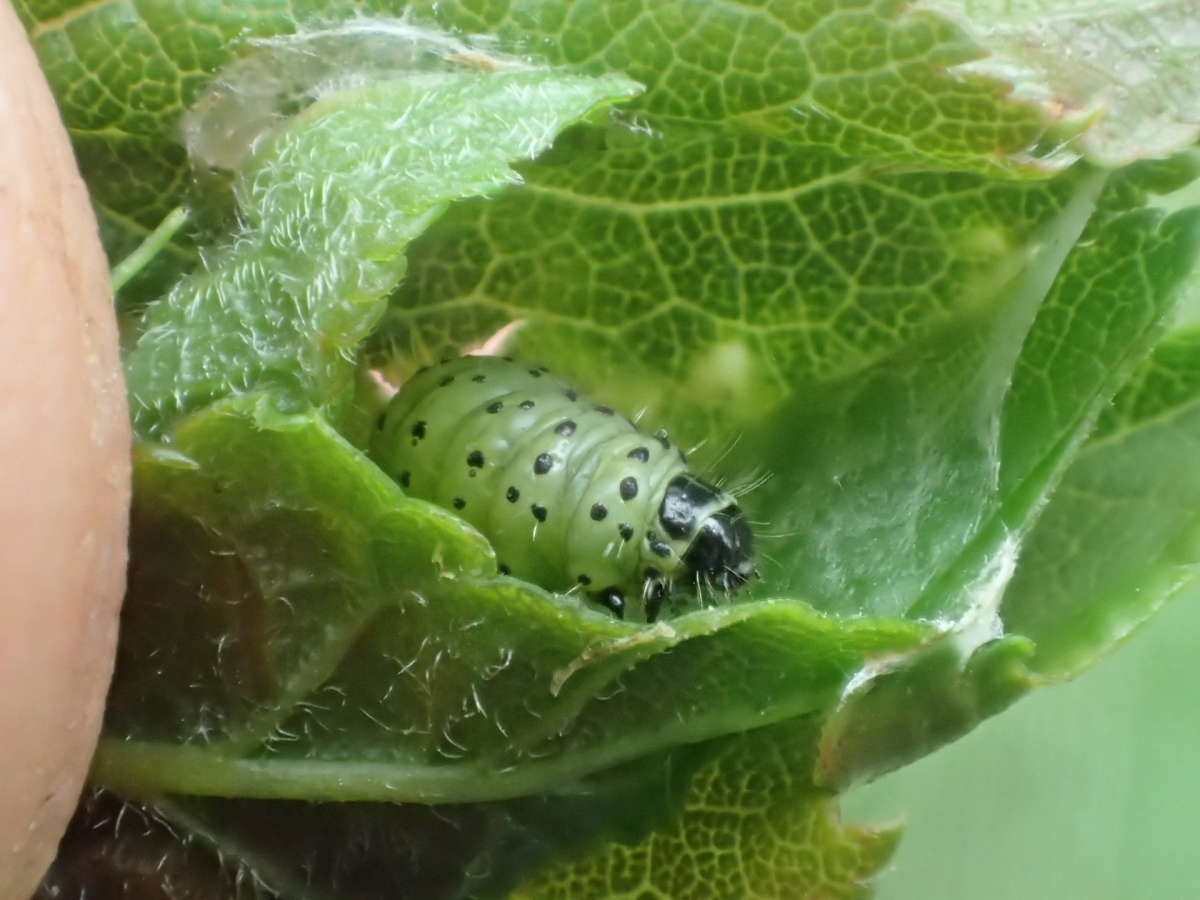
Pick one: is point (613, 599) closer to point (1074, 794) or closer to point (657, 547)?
point (657, 547)

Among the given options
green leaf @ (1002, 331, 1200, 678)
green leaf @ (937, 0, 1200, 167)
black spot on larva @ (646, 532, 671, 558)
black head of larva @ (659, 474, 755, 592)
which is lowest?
black spot on larva @ (646, 532, 671, 558)

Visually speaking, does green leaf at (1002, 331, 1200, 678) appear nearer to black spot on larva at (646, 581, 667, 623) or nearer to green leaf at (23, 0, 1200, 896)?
green leaf at (23, 0, 1200, 896)

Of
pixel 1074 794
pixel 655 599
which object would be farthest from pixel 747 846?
pixel 1074 794

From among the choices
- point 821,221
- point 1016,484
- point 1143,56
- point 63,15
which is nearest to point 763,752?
point 1016,484

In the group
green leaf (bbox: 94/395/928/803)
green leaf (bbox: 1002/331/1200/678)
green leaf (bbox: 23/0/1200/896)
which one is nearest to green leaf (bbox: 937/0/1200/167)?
green leaf (bbox: 23/0/1200/896)

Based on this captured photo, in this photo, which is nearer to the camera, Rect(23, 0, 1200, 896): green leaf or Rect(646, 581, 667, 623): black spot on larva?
Rect(23, 0, 1200, 896): green leaf

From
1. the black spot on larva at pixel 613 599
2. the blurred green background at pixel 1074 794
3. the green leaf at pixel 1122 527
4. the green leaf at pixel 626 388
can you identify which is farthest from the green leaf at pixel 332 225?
the blurred green background at pixel 1074 794

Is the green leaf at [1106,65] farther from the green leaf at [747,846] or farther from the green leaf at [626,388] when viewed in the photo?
the green leaf at [747,846]
